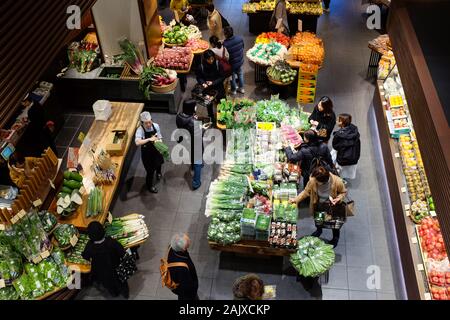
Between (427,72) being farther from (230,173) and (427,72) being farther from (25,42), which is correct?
(25,42)

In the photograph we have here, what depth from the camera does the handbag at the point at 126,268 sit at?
7.01 metres

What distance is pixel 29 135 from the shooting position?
903 centimetres

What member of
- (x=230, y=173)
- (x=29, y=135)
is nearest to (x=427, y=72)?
(x=230, y=173)

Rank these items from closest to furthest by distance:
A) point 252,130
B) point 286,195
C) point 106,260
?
point 106,260, point 286,195, point 252,130

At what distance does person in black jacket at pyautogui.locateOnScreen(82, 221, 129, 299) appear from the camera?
20.8ft

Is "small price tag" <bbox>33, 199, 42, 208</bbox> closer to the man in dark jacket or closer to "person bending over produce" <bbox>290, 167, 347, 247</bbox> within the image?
"person bending over produce" <bbox>290, 167, 347, 247</bbox>

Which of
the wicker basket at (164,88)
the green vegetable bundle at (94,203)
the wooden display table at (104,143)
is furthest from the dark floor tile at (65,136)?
the green vegetable bundle at (94,203)

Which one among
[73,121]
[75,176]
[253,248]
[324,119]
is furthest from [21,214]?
[324,119]

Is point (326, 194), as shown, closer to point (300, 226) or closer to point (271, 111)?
point (300, 226)

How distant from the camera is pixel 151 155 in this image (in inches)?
335

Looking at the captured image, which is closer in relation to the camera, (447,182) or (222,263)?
(447,182)

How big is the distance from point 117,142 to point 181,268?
3562 millimetres

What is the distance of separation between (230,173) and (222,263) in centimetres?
155

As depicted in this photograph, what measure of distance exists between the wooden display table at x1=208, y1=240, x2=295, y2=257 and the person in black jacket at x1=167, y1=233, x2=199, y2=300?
1095 mm
